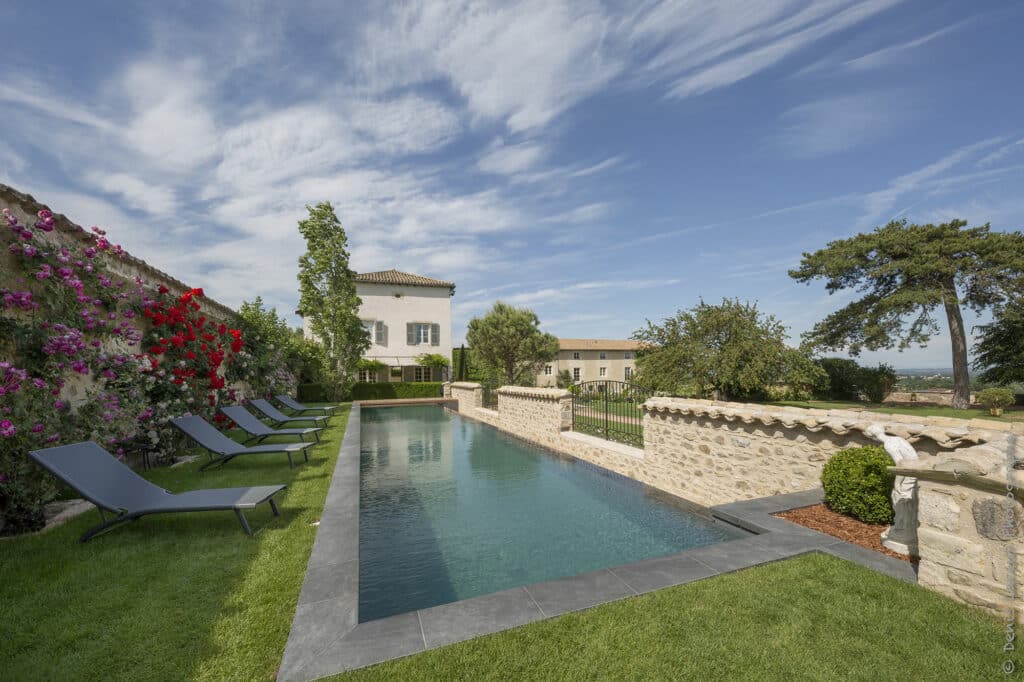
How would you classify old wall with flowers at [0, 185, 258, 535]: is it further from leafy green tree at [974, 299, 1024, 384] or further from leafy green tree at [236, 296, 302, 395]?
leafy green tree at [974, 299, 1024, 384]

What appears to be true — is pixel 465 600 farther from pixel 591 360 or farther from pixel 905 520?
pixel 591 360

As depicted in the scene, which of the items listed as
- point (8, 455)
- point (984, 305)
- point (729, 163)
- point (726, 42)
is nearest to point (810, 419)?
point (726, 42)

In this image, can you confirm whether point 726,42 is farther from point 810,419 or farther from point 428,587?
Answer: point 428,587

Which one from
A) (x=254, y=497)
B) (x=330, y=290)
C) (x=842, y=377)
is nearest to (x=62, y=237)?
(x=254, y=497)

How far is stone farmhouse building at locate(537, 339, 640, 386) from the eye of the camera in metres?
42.3

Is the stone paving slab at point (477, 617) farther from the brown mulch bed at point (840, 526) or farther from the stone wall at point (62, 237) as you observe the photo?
the stone wall at point (62, 237)

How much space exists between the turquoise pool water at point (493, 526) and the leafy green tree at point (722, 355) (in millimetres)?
10872

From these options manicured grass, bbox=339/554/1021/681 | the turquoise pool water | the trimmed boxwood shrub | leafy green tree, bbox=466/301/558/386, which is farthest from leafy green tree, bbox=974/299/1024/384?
the trimmed boxwood shrub

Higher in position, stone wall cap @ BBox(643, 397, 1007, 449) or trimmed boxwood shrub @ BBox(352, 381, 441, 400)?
stone wall cap @ BBox(643, 397, 1007, 449)

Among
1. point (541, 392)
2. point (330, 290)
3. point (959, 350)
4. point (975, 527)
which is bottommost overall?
point (975, 527)

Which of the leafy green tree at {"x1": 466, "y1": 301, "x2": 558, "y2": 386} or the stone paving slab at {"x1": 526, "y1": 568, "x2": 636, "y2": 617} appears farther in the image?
the leafy green tree at {"x1": 466, "y1": 301, "x2": 558, "y2": 386}

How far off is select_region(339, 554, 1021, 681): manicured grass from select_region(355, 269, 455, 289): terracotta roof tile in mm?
29008

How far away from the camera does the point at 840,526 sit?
13.5 ft

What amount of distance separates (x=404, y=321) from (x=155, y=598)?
27.6 m
